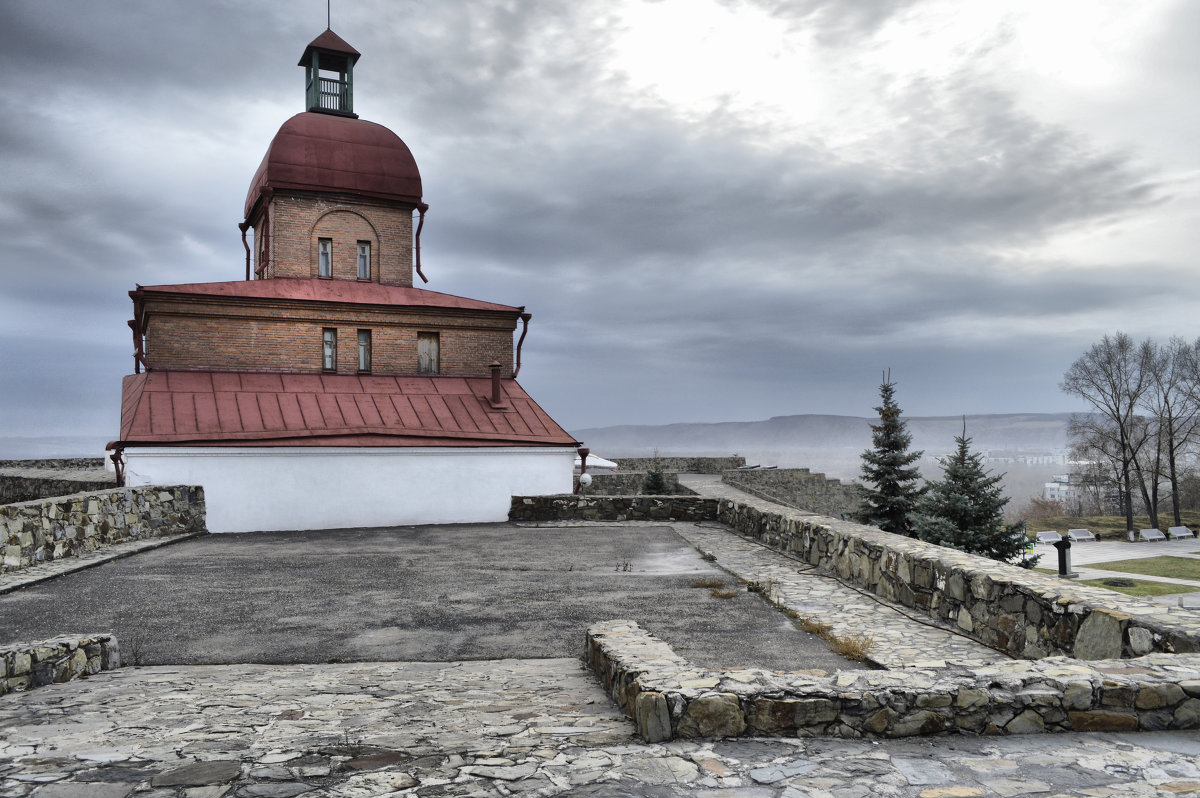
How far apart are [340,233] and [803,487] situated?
2667 cm

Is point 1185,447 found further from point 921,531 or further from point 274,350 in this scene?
point 274,350

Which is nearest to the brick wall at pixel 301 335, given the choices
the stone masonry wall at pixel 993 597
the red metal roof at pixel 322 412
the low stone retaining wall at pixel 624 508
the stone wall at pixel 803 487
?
the red metal roof at pixel 322 412

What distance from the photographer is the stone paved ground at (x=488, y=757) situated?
3621mm

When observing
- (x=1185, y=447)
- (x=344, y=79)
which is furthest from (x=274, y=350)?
Result: (x=1185, y=447)

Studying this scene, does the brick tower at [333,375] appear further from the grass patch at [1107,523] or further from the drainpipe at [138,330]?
the grass patch at [1107,523]

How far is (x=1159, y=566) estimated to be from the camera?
33062mm

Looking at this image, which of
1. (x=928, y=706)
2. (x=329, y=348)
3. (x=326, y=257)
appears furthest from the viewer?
(x=326, y=257)

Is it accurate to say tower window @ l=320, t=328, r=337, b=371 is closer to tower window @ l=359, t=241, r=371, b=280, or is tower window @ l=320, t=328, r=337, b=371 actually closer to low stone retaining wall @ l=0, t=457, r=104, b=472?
tower window @ l=359, t=241, r=371, b=280

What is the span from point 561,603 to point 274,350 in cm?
1539

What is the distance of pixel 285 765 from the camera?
12.7 feet

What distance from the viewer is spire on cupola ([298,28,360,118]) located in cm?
2816

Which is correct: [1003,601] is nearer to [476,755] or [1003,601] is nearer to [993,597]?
[993,597]

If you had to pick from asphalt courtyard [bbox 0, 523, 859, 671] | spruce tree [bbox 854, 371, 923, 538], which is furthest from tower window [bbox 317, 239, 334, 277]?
spruce tree [bbox 854, 371, 923, 538]

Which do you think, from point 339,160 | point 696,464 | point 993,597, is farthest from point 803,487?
point 993,597
